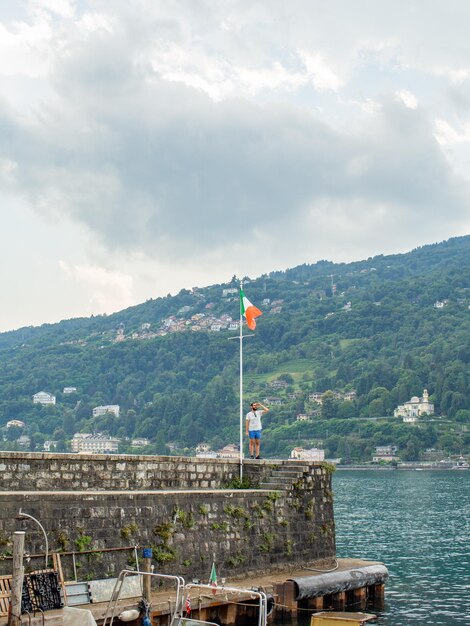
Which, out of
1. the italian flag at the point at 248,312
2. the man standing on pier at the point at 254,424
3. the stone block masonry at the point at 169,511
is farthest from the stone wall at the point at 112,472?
the italian flag at the point at 248,312

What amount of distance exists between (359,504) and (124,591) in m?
65.8

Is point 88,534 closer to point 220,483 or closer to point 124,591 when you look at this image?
point 124,591

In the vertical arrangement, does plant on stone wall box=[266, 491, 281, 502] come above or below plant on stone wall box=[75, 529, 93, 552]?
above

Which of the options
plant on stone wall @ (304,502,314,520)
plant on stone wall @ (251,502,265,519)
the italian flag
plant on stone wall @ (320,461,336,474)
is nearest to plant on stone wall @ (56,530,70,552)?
plant on stone wall @ (251,502,265,519)

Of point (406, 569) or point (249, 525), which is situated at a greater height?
point (249, 525)

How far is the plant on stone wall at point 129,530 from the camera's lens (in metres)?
20.0

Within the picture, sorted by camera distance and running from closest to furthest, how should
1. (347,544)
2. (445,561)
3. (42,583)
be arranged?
(42,583) → (445,561) → (347,544)

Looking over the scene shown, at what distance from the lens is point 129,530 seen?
2011 centimetres

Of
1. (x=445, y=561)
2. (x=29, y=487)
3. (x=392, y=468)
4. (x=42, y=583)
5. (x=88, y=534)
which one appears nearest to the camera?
(x=42, y=583)

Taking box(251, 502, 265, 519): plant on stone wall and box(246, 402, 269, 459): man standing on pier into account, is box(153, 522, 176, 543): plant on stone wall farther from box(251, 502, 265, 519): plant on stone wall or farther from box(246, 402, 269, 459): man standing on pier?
box(246, 402, 269, 459): man standing on pier

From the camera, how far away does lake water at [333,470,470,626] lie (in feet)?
88.7

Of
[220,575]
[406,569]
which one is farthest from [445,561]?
[220,575]

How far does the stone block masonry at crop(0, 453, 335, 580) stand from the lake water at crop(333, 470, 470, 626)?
338 cm

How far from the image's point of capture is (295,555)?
24750 mm
